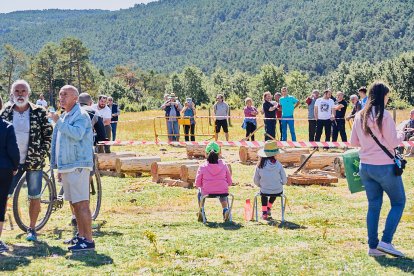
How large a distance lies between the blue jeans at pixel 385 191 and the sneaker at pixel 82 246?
116 inches

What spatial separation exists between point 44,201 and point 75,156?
1.66m

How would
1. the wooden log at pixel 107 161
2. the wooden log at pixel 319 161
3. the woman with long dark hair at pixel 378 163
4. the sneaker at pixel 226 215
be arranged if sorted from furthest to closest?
the wooden log at pixel 107 161 < the wooden log at pixel 319 161 < the sneaker at pixel 226 215 < the woman with long dark hair at pixel 378 163

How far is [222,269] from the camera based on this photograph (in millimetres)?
6371

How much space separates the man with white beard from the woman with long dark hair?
11.9 ft

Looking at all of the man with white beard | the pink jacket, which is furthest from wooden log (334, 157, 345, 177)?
the man with white beard

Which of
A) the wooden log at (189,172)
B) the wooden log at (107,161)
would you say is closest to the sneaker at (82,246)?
the wooden log at (189,172)

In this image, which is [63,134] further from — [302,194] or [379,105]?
[302,194]

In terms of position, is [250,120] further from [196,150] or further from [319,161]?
[319,161]

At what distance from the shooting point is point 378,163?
6715 mm

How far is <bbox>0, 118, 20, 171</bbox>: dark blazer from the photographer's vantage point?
6883 millimetres

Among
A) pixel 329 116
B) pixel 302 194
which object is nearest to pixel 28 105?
pixel 302 194

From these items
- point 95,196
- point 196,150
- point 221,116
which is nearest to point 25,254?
point 95,196

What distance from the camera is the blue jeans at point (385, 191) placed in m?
6.70

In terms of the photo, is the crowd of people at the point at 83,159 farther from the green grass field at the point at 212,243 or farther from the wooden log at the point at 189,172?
the wooden log at the point at 189,172
